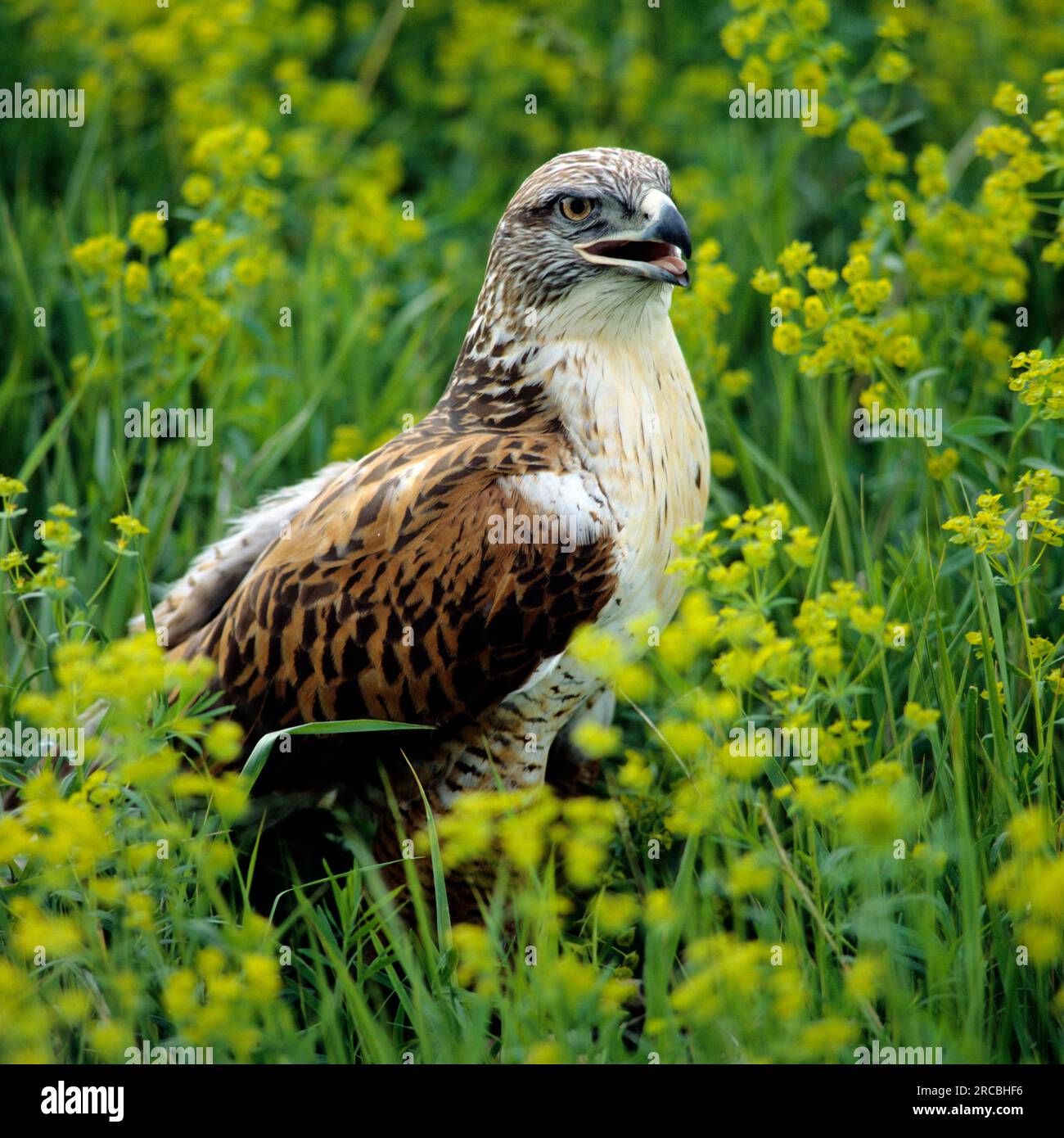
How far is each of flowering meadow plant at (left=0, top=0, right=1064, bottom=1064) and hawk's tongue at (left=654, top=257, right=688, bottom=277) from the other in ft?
1.88

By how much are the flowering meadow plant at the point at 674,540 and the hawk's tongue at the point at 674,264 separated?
57 centimetres

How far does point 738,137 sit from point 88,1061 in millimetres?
5311

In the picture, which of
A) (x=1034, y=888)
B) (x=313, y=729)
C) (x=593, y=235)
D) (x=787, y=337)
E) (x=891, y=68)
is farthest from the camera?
(x=891, y=68)

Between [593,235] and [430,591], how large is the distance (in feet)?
3.70

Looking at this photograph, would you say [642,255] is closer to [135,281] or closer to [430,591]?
[430,591]

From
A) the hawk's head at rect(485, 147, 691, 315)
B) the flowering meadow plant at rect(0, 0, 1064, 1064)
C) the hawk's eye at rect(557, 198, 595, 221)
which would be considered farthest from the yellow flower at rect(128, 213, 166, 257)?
the hawk's eye at rect(557, 198, 595, 221)

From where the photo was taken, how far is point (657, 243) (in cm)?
376

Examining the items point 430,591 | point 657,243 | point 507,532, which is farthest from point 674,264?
point 430,591

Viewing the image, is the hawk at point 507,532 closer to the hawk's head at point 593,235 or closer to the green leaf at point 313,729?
the hawk's head at point 593,235

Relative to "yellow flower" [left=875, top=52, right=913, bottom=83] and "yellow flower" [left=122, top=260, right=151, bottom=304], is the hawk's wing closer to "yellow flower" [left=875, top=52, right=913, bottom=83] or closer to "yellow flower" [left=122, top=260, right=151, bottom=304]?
"yellow flower" [left=122, top=260, right=151, bottom=304]

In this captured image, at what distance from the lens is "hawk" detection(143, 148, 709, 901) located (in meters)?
3.52

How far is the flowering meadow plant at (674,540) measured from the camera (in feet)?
9.43

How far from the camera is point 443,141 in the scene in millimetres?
7711

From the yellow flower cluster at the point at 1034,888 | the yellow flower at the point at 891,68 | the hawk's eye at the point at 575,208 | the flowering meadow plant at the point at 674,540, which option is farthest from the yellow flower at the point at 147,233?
the yellow flower cluster at the point at 1034,888
